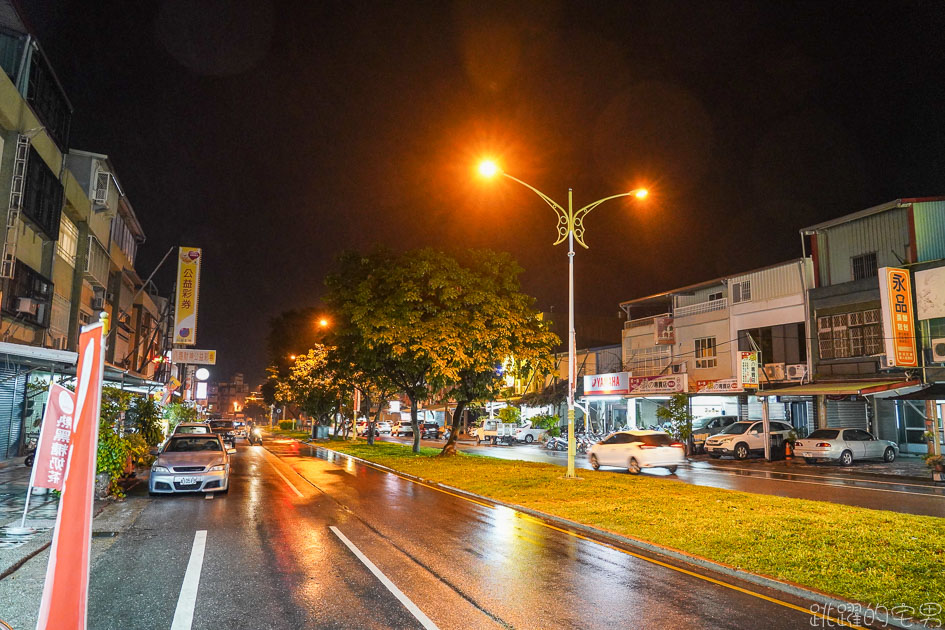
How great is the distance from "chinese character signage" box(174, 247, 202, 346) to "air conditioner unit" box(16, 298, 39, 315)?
26.1 meters

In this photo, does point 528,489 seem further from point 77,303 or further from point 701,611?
point 77,303

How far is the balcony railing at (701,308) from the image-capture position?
36.9 metres

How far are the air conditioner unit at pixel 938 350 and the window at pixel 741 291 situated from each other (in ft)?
35.9

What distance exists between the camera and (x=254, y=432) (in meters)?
43.5

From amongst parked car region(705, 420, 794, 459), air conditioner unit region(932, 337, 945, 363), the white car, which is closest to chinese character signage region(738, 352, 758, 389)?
parked car region(705, 420, 794, 459)

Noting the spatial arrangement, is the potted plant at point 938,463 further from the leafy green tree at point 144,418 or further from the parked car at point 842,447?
the leafy green tree at point 144,418

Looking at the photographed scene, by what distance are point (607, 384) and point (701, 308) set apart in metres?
7.64

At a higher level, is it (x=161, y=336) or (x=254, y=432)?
(x=161, y=336)

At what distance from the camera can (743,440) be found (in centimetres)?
2930

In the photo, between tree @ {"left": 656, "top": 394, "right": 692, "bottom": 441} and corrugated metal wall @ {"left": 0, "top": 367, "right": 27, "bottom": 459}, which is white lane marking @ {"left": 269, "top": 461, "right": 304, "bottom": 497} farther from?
tree @ {"left": 656, "top": 394, "right": 692, "bottom": 441}

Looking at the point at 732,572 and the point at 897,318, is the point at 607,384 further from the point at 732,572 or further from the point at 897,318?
the point at 732,572

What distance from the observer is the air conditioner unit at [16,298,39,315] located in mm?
21406

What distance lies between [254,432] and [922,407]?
40008 mm

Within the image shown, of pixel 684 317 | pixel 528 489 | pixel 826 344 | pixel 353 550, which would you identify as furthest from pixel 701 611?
pixel 684 317
